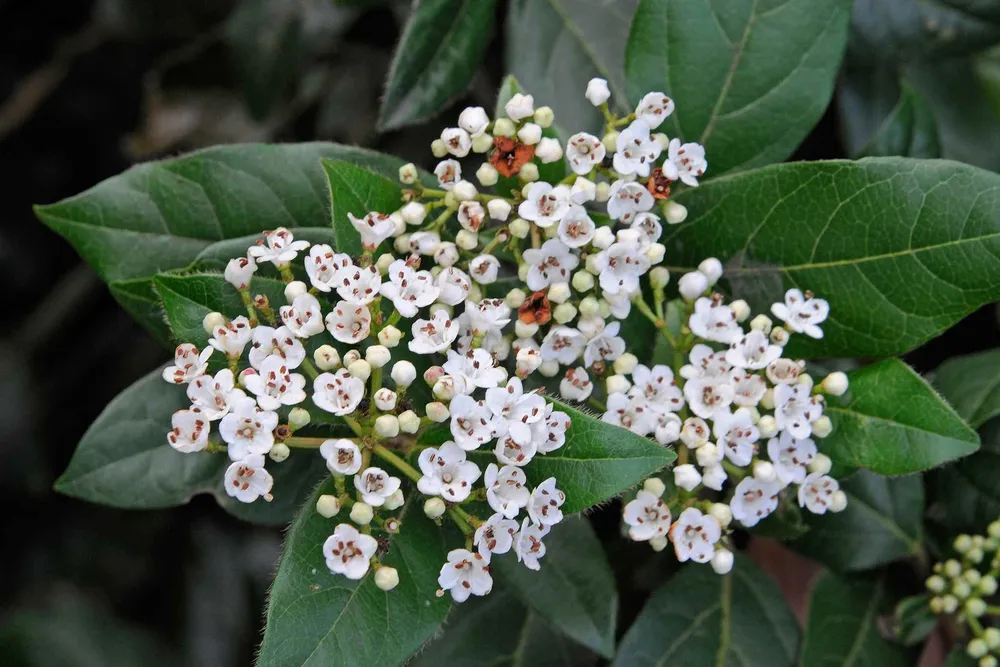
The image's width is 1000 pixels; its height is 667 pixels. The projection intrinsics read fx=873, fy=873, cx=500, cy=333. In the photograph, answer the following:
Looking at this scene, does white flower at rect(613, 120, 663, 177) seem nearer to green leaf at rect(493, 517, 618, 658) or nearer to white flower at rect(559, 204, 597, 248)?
white flower at rect(559, 204, 597, 248)

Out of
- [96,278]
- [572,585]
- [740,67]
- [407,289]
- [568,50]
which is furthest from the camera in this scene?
[96,278]

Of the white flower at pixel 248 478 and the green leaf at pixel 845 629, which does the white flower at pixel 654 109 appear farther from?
the green leaf at pixel 845 629

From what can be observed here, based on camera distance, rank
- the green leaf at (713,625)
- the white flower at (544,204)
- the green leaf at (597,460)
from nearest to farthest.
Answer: the green leaf at (597,460) < the white flower at (544,204) < the green leaf at (713,625)

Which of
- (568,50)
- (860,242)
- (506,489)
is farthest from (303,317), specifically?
(568,50)

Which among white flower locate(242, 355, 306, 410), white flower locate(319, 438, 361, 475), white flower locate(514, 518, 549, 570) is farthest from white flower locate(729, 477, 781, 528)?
white flower locate(242, 355, 306, 410)

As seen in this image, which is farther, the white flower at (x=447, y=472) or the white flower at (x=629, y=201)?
the white flower at (x=629, y=201)

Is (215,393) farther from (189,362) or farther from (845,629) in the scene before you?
(845,629)

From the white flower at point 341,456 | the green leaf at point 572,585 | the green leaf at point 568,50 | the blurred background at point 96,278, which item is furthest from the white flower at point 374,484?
the blurred background at point 96,278
